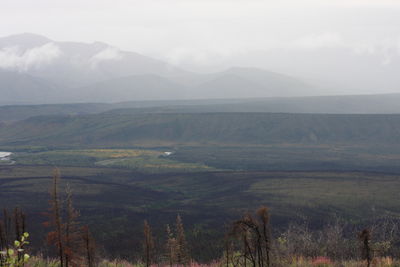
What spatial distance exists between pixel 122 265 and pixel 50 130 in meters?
137

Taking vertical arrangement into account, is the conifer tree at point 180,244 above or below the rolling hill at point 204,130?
above

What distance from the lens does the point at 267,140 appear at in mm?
125438

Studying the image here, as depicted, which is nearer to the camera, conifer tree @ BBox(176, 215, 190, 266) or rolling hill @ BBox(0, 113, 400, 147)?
conifer tree @ BBox(176, 215, 190, 266)

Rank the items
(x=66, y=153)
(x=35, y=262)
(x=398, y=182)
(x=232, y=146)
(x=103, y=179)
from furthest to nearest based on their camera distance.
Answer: (x=232, y=146), (x=66, y=153), (x=103, y=179), (x=398, y=182), (x=35, y=262)

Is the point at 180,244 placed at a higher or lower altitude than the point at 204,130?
higher

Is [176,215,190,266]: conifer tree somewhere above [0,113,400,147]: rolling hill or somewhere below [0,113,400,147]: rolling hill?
above

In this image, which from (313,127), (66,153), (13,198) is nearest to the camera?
(13,198)

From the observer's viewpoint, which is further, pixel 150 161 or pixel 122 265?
pixel 150 161

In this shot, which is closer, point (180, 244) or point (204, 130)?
point (180, 244)

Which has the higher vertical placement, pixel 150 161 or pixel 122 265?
pixel 122 265

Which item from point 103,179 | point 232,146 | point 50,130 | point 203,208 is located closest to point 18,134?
point 50,130

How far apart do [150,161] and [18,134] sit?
63.7m

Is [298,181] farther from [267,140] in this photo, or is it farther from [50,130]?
[50,130]

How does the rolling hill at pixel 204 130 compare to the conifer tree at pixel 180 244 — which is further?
the rolling hill at pixel 204 130
